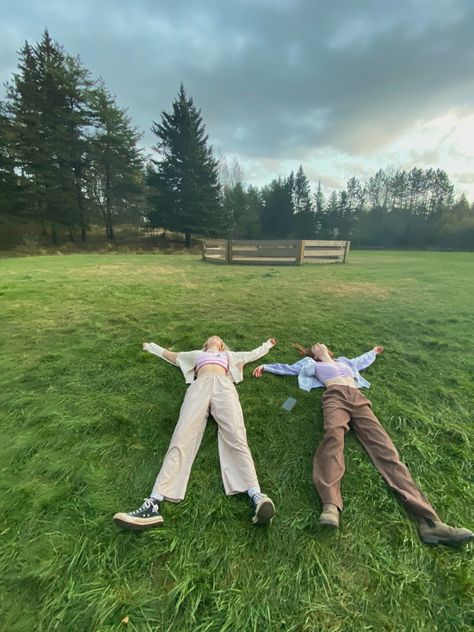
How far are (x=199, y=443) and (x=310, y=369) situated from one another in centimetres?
154

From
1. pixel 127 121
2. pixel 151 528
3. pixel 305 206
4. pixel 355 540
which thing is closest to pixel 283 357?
pixel 355 540

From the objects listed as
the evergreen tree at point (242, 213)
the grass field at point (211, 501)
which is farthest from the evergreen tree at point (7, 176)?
the grass field at point (211, 501)

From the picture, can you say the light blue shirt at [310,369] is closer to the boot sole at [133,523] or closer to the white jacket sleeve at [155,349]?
the white jacket sleeve at [155,349]

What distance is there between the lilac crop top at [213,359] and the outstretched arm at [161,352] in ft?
1.48

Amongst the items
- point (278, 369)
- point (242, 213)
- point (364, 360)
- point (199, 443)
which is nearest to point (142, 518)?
point (199, 443)

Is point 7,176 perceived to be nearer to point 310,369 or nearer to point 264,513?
point 310,369

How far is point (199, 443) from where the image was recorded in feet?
7.69

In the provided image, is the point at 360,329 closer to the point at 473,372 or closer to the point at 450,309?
the point at 473,372

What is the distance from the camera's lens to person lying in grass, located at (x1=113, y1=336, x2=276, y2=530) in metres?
1.79

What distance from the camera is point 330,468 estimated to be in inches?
81.9

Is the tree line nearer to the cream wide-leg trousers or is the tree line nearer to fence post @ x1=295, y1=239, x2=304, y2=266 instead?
fence post @ x1=295, y1=239, x2=304, y2=266

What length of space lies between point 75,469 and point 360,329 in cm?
422

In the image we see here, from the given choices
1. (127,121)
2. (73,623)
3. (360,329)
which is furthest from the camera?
(127,121)

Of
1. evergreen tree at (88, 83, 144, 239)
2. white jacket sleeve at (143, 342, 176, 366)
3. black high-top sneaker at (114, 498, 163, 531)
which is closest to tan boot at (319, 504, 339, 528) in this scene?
black high-top sneaker at (114, 498, 163, 531)
